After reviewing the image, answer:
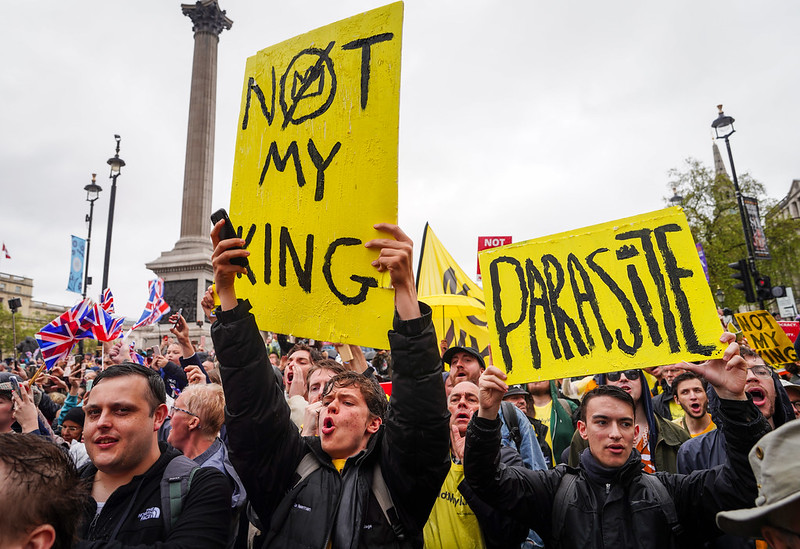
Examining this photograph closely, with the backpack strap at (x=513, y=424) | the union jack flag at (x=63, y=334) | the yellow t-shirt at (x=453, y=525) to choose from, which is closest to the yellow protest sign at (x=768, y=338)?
the backpack strap at (x=513, y=424)

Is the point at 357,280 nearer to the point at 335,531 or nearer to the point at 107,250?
the point at 335,531

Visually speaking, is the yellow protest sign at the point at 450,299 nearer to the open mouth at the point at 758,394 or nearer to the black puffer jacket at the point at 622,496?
the open mouth at the point at 758,394

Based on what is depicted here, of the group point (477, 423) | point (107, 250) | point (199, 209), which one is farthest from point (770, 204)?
point (477, 423)

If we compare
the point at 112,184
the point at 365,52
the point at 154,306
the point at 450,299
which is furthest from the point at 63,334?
the point at 112,184

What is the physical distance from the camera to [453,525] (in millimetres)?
3041

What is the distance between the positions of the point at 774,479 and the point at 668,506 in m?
1.27

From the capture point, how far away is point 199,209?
970 inches

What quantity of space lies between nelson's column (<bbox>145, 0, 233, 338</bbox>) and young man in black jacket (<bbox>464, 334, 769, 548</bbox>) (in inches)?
736

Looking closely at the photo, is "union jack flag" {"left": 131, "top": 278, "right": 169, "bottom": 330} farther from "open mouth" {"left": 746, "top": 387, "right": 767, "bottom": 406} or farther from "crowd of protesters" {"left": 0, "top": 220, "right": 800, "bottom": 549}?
"open mouth" {"left": 746, "top": 387, "right": 767, "bottom": 406}

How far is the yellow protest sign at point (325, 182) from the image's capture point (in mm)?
2312

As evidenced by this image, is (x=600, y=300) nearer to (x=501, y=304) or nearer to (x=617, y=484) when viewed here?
(x=501, y=304)

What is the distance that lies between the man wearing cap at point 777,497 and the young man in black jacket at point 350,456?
40.7 inches

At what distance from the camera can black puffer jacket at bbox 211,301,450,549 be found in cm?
209

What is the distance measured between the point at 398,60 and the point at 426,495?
6.04 ft
